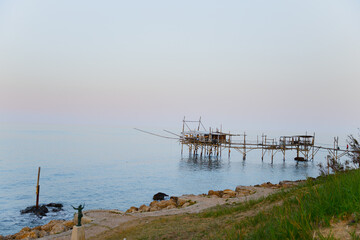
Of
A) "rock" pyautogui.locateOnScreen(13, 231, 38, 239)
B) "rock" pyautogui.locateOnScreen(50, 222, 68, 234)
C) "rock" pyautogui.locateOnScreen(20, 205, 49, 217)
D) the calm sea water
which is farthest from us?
the calm sea water

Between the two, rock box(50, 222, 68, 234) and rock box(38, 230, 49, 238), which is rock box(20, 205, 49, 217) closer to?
rock box(38, 230, 49, 238)

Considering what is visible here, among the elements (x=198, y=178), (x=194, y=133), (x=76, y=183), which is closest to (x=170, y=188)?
(x=198, y=178)

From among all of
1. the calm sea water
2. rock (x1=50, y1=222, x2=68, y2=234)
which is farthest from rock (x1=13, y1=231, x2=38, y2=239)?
the calm sea water

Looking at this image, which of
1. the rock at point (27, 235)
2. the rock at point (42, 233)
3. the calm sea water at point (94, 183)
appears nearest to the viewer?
the rock at point (27, 235)

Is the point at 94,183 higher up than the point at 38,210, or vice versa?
the point at 38,210

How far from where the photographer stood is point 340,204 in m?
4.59

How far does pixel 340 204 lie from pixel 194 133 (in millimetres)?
51495

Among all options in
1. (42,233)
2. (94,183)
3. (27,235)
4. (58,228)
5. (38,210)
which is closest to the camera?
(27,235)

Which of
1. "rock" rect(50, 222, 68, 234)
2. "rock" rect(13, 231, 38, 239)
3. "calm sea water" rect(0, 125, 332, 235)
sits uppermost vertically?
"rock" rect(50, 222, 68, 234)

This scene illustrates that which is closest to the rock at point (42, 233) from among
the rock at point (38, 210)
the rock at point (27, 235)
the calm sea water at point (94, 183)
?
the rock at point (27, 235)

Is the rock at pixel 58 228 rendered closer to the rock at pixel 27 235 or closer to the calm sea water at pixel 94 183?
the rock at pixel 27 235

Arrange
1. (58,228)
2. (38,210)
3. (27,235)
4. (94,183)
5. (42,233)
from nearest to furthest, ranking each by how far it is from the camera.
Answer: (27,235)
(42,233)
(58,228)
(38,210)
(94,183)

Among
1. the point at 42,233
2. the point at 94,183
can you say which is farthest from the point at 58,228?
the point at 94,183

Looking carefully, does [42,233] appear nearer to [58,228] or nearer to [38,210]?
[58,228]
